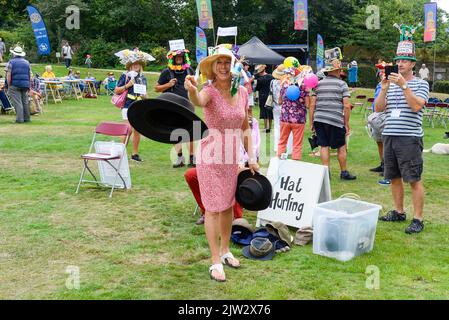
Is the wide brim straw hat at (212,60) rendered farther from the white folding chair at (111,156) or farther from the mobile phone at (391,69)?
the white folding chair at (111,156)

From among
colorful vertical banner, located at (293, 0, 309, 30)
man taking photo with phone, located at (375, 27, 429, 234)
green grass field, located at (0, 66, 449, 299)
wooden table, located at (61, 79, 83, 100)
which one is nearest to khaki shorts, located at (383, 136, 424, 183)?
man taking photo with phone, located at (375, 27, 429, 234)

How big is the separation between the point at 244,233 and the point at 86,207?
83.4 inches

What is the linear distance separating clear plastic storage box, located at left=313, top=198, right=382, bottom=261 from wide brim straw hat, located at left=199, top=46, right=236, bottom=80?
1.54m

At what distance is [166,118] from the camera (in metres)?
4.14

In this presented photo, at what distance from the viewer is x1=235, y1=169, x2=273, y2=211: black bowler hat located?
4113 mm

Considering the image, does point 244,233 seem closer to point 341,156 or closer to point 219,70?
point 219,70

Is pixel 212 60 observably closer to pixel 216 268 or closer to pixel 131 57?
pixel 216 268

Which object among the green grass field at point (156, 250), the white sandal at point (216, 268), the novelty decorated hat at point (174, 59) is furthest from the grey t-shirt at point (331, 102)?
the white sandal at point (216, 268)

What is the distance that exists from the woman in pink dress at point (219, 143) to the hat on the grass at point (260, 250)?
Result: 18.1 inches

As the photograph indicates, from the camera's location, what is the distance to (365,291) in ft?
12.5

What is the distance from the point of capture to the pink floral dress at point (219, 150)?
3.94 metres

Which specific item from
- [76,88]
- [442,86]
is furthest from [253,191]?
[442,86]

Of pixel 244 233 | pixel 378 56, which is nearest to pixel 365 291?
pixel 244 233

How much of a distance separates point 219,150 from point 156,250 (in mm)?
1273
